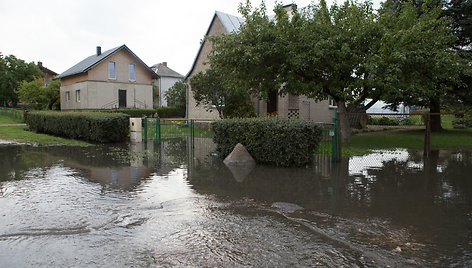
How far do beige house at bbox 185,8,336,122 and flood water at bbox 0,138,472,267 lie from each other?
38.5 feet

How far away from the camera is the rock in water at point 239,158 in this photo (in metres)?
10.0

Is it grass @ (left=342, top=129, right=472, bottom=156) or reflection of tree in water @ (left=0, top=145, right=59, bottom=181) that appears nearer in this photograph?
reflection of tree in water @ (left=0, top=145, right=59, bottom=181)

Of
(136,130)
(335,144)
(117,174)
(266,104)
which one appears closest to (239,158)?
(335,144)

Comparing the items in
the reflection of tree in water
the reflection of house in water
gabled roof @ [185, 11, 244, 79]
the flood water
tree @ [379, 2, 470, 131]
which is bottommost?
the flood water

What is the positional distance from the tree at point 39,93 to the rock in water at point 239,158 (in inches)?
1351

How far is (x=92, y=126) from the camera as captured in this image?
15758 mm

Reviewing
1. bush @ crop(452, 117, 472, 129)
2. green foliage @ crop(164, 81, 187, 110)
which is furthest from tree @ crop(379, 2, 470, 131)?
green foliage @ crop(164, 81, 187, 110)

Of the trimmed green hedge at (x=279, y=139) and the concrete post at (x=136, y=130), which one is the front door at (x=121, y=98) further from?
the trimmed green hedge at (x=279, y=139)

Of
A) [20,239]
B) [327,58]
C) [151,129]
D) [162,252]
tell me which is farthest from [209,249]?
[151,129]

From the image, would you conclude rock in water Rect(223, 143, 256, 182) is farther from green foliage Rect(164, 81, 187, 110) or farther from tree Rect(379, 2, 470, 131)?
green foliage Rect(164, 81, 187, 110)

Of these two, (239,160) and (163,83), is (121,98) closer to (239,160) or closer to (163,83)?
(163,83)

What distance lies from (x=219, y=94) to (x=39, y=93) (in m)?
28.0

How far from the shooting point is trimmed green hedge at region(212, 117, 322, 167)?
9289 mm

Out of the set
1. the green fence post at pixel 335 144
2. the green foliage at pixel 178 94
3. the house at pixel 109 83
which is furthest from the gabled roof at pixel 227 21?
the house at pixel 109 83
